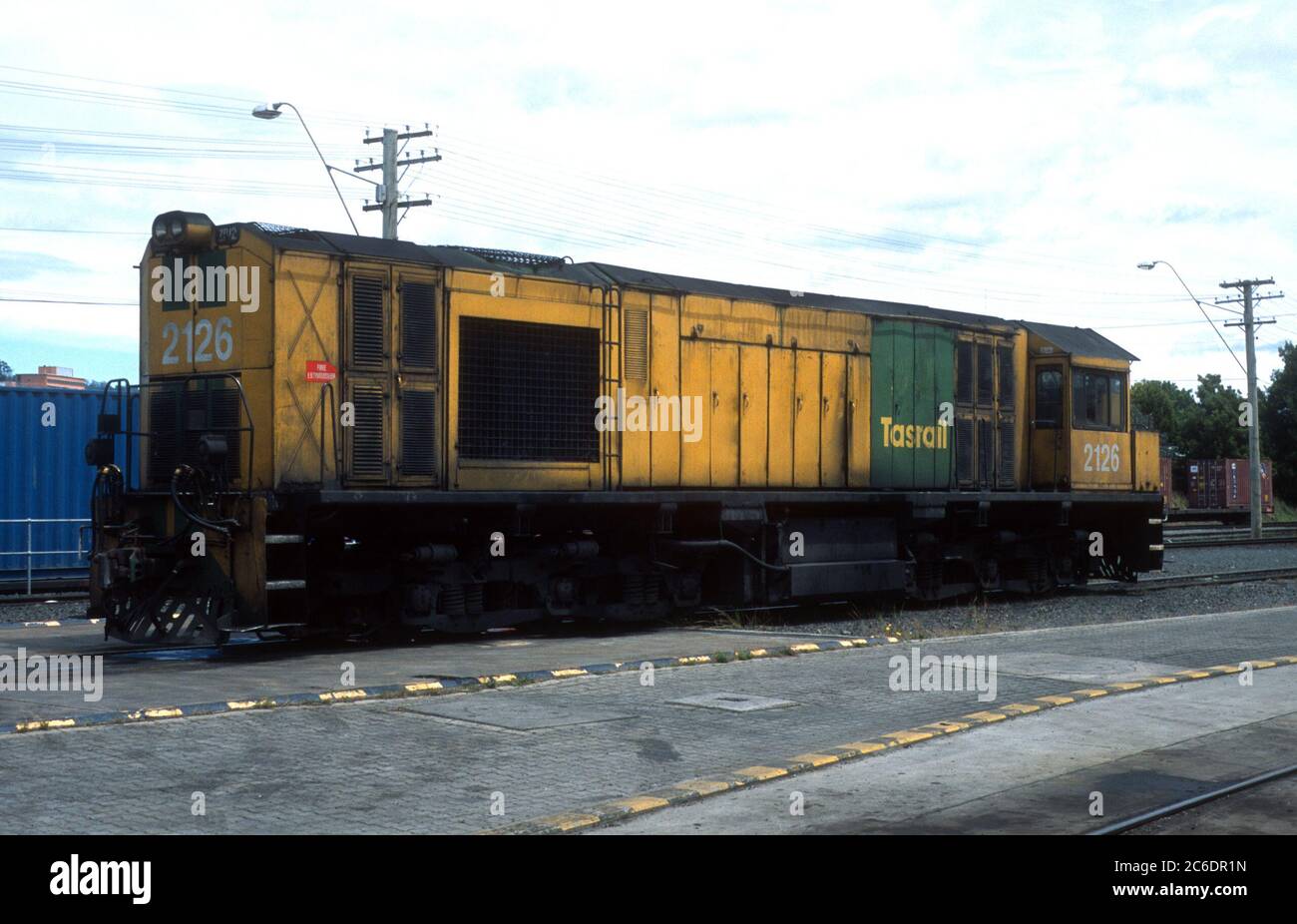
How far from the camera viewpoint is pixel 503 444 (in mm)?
14930

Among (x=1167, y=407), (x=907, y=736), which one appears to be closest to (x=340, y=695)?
(x=907, y=736)

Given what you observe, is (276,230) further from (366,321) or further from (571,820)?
(571,820)

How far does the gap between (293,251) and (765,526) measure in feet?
23.1

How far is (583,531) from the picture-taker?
15.7 meters

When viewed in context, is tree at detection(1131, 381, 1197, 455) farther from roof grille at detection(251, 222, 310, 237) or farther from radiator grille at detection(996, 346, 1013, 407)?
roof grille at detection(251, 222, 310, 237)

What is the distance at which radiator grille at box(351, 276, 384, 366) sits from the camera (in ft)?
45.3

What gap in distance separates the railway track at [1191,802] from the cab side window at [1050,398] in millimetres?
13933

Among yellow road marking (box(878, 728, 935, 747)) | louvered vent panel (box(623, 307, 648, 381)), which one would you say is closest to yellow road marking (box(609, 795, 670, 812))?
yellow road marking (box(878, 728, 935, 747))

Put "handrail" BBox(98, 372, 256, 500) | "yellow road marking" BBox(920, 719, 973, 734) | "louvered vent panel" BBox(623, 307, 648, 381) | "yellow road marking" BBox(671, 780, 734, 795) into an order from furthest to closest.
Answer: "louvered vent panel" BBox(623, 307, 648, 381) → "handrail" BBox(98, 372, 256, 500) → "yellow road marking" BBox(920, 719, 973, 734) → "yellow road marking" BBox(671, 780, 734, 795)

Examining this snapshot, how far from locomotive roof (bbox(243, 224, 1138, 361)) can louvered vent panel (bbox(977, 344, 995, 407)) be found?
41 centimetres

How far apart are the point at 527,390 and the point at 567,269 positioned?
5.33 feet

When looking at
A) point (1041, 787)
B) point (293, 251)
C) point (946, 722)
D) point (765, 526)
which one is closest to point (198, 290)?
point (293, 251)

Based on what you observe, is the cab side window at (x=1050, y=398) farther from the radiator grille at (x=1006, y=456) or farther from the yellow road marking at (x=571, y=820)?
the yellow road marking at (x=571, y=820)
